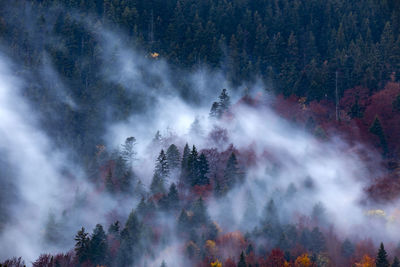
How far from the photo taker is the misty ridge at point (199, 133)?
241 ft

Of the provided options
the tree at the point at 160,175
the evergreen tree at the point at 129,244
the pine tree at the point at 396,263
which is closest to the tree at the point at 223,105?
the tree at the point at 160,175

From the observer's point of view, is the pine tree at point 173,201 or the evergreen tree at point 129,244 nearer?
the evergreen tree at point 129,244

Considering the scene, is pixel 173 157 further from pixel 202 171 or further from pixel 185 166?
pixel 202 171

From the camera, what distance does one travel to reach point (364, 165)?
82062mm

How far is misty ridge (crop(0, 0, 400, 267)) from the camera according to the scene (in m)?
73.6

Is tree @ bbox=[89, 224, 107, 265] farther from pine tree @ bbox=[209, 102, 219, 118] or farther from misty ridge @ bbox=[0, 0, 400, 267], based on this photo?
pine tree @ bbox=[209, 102, 219, 118]

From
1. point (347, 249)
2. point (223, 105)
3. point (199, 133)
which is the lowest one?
point (347, 249)

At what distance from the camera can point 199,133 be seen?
3617 inches

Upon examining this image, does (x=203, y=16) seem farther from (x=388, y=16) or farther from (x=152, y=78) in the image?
(x=388, y=16)

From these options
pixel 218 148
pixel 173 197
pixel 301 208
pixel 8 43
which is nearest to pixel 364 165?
pixel 301 208

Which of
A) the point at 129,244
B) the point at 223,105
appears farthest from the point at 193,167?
the point at 223,105

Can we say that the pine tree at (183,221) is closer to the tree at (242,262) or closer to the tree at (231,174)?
the tree at (231,174)

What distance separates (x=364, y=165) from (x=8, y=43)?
8602cm

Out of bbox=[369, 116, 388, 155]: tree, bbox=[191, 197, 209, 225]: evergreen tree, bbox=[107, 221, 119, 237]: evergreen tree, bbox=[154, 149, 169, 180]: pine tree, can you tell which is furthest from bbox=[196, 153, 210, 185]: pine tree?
bbox=[369, 116, 388, 155]: tree
